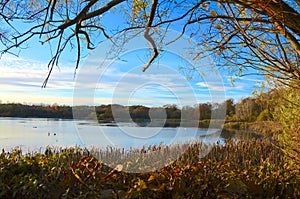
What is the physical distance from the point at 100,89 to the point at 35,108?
7.72 metres

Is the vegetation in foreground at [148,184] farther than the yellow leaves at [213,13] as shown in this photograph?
No

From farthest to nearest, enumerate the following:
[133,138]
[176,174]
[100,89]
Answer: [133,138]
[100,89]
[176,174]

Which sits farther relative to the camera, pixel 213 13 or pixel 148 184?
pixel 213 13

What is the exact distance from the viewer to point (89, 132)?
361 centimetres

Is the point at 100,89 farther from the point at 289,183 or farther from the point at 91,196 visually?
the point at 289,183

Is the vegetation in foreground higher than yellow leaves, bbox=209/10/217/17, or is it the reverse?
yellow leaves, bbox=209/10/217/17

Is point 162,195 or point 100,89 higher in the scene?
point 100,89

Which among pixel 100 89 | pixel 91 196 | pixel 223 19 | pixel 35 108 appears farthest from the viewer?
pixel 35 108

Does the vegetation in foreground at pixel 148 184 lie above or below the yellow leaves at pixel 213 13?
below

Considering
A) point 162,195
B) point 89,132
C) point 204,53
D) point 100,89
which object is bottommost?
point 162,195

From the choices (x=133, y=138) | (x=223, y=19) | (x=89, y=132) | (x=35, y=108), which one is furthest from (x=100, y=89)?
(x=35, y=108)

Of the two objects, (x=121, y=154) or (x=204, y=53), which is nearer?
(x=204, y=53)

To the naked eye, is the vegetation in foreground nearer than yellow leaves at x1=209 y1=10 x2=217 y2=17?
Yes

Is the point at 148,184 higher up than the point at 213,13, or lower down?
lower down
